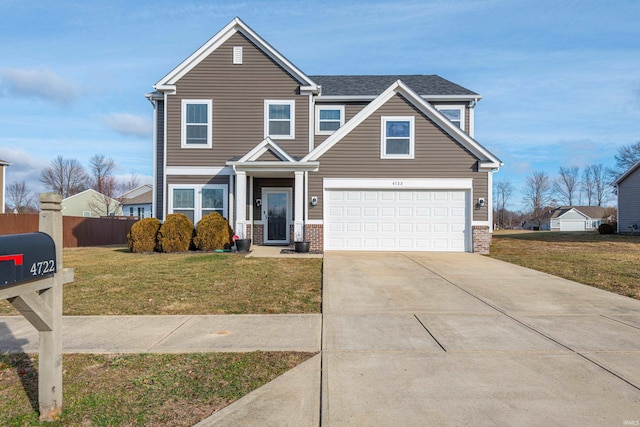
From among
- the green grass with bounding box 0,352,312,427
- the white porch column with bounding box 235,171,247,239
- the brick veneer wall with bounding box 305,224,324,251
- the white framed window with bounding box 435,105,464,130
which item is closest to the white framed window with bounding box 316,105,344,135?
the white framed window with bounding box 435,105,464,130

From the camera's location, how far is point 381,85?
63.4ft

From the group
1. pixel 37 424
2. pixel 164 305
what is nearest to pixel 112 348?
pixel 37 424

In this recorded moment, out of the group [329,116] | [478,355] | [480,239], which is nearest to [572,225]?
[480,239]

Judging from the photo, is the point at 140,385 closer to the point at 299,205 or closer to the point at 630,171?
the point at 299,205

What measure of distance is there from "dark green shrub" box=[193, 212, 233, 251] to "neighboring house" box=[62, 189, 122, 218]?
123 feet

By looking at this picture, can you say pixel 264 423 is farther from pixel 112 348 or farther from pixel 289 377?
pixel 112 348

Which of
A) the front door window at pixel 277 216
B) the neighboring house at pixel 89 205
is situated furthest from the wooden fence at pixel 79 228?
the neighboring house at pixel 89 205

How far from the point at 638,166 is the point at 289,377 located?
108 ft

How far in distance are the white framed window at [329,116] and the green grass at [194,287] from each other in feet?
25.9

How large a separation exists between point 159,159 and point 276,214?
5496 millimetres

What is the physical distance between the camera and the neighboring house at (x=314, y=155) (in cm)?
1489

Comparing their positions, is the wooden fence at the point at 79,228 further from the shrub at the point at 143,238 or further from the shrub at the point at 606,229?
the shrub at the point at 606,229

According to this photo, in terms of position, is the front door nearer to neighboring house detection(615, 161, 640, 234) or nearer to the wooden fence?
the wooden fence

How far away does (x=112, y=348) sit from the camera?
4746 millimetres
